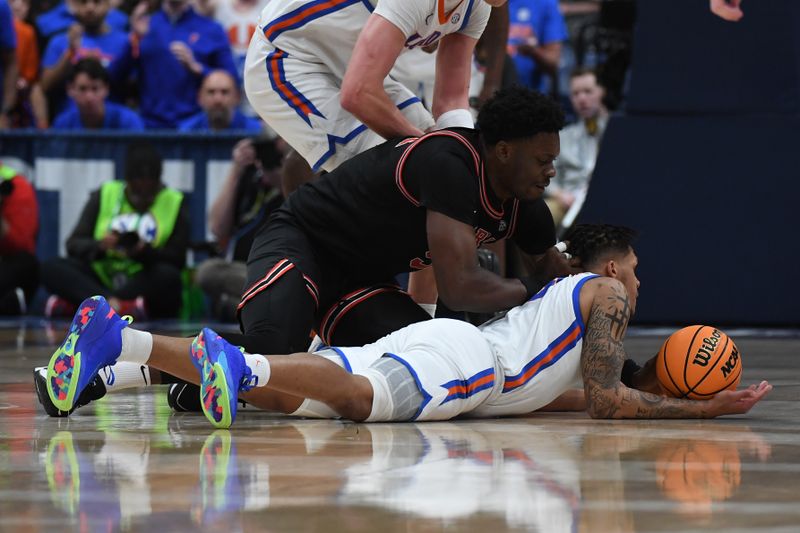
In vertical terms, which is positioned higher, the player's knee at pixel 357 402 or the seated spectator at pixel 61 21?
the seated spectator at pixel 61 21

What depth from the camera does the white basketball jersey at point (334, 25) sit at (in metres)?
5.30

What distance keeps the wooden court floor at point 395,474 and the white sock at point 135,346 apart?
0.77ft

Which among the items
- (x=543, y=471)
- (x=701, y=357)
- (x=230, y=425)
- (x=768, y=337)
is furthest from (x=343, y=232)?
(x=768, y=337)

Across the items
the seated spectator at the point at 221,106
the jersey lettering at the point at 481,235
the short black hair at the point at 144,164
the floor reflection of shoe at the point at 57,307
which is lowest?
the floor reflection of shoe at the point at 57,307

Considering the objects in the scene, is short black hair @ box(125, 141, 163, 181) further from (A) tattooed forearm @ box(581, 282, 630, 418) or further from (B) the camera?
(A) tattooed forearm @ box(581, 282, 630, 418)

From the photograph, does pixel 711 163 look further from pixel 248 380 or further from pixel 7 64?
pixel 7 64

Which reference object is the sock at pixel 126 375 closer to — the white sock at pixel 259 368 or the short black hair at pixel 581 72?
the white sock at pixel 259 368

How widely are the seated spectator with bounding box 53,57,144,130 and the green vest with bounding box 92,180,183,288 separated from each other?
1.07 m

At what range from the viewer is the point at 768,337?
7879 millimetres

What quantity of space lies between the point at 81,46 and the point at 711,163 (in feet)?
18.8

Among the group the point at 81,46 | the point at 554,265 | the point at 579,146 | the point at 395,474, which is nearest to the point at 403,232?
the point at 554,265

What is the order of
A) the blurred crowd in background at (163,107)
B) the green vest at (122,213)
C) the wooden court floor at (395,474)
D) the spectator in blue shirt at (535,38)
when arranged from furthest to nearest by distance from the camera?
the spectator in blue shirt at (535,38) → the green vest at (122,213) → the blurred crowd in background at (163,107) → the wooden court floor at (395,474)

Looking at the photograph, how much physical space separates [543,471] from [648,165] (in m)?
5.29

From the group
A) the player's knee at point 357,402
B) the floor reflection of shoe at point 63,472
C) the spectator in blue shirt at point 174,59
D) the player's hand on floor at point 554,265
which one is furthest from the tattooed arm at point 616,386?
the spectator in blue shirt at point 174,59
